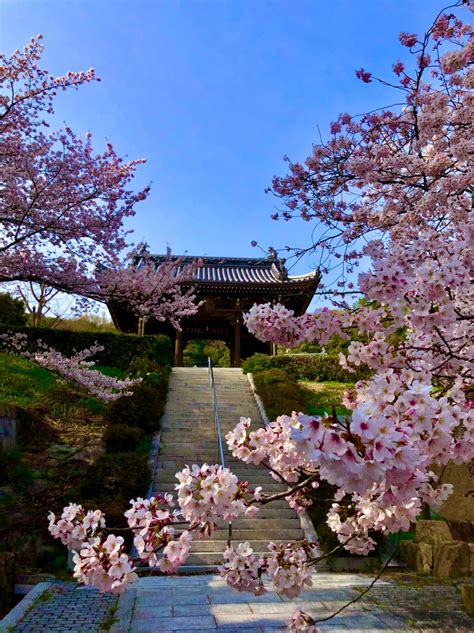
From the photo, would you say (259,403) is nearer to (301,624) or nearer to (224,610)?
(224,610)

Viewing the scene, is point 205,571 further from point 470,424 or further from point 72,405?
point 72,405

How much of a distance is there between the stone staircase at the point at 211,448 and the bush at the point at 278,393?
415mm

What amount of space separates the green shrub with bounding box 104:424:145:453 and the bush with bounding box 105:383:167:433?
0.74 metres

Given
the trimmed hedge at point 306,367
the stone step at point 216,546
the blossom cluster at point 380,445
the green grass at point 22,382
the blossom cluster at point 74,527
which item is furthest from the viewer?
the trimmed hedge at point 306,367

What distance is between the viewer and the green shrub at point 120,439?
9195 mm

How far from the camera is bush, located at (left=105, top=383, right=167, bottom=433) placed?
10297mm

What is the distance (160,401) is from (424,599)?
8.41m

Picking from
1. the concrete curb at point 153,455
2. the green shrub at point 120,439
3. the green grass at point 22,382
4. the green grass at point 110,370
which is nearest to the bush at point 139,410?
the concrete curb at point 153,455

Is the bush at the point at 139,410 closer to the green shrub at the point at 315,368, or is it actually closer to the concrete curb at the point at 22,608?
the concrete curb at the point at 22,608

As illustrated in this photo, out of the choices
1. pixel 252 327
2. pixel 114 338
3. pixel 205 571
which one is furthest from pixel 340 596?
pixel 114 338

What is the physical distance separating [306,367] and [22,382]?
924cm

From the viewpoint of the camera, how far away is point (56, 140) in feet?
23.8

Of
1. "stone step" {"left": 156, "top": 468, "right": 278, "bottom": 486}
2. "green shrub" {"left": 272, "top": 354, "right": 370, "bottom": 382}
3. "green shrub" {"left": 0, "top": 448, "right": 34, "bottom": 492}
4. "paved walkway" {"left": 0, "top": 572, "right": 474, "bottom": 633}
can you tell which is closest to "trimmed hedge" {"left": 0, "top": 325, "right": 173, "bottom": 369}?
"green shrub" {"left": 272, "top": 354, "right": 370, "bottom": 382}

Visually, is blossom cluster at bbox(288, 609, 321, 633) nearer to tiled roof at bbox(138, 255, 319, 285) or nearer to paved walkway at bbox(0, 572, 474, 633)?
paved walkway at bbox(0, 572, 474, 633)
